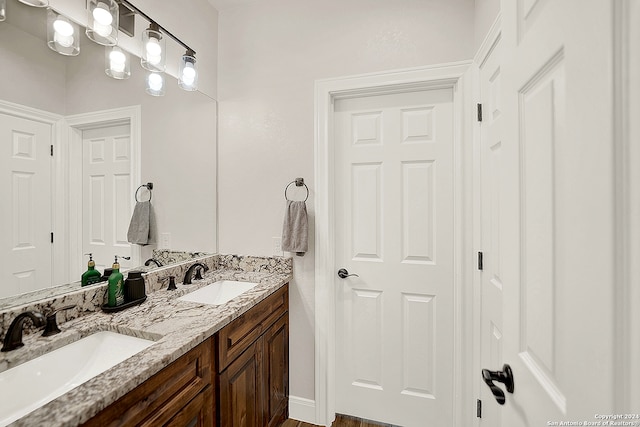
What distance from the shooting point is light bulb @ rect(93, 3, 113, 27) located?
1.23 m

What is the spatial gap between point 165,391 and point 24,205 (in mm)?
894

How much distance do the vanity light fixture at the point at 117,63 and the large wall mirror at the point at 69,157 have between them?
0.03 metres

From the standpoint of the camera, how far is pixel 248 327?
1377mm

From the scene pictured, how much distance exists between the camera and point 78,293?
3.80 ft

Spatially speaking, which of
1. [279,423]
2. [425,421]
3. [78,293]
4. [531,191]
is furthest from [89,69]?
[425,421]

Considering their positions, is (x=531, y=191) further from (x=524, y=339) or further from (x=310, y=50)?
(x=310, y=50)

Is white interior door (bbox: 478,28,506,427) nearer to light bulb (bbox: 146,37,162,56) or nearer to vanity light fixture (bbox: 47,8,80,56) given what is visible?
light bulb (bbox: 146,37,162,56)

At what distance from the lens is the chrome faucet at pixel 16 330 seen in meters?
0.88

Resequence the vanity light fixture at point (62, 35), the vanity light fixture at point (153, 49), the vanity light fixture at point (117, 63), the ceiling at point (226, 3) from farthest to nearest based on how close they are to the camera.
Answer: the ceiling at point (226, 3) → the vanity light fixture at point (153, 49) → the vanity light fixture at point (117, 63) → the vanity light fixture at point (62, 35)

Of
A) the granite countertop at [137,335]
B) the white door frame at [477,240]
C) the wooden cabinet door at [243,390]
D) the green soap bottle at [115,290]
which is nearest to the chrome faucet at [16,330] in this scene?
the granite countertop at [137,335]

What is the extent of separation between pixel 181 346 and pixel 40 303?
1.96ft

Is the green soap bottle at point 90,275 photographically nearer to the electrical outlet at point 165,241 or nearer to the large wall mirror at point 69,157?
the large wall mirror at point 69,157

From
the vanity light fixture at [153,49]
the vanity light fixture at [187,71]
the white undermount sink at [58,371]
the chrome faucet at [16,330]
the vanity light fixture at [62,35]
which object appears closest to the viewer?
the white undermount sink at [58,371]

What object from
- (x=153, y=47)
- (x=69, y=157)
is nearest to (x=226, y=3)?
(x=153, y=47)
